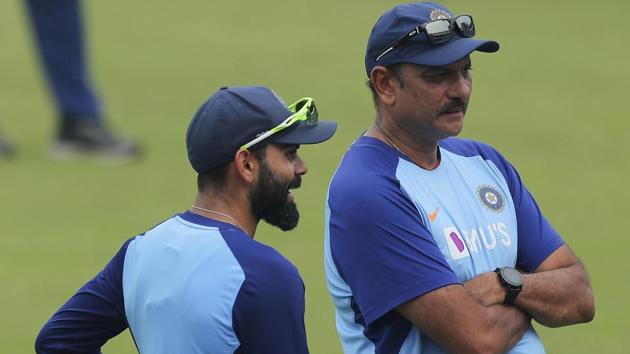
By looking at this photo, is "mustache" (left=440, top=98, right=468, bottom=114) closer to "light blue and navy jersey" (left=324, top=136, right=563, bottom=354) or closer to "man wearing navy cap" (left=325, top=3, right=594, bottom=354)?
"man wearing navy cap" (left=325, top=3, right=594, bottom=354)

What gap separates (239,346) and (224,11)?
413 inches

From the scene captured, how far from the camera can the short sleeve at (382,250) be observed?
4145 mm

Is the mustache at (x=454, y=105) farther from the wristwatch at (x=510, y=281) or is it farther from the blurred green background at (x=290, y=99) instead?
the blurred green background at (x=290, y=99)

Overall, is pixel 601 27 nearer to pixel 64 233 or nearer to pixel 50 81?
pixel 50 81

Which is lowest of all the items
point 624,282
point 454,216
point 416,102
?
point 624,282

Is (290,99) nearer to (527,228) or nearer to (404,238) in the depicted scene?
(527,228)

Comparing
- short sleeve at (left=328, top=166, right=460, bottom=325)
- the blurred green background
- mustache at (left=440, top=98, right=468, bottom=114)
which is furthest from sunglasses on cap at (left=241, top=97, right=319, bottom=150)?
the blurred green background

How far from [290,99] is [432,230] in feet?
22.0

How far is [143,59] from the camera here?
1247cm

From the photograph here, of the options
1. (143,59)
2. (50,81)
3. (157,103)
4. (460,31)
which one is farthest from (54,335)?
(143,59)

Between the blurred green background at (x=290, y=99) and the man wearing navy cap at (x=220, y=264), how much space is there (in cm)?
295

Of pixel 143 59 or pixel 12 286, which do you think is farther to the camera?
pixel 143 59

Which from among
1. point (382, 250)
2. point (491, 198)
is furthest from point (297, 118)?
point (491, 198)

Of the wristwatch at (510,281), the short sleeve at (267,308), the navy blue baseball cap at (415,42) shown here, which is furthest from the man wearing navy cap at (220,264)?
the wristwatch at (510,281)
